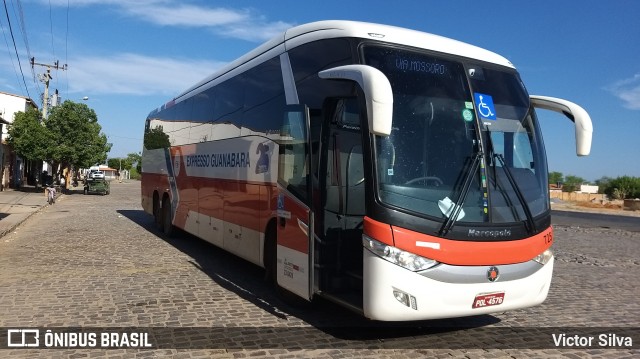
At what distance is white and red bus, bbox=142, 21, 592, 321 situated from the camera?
4.63 m

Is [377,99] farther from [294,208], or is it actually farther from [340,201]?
[294,208]

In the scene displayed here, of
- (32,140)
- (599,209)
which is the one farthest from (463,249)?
(599,209)

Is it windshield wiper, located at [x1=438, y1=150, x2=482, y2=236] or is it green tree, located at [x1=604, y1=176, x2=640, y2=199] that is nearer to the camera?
windshield wiper, located at [x1=438, y1=150, x2=482, y2=236]

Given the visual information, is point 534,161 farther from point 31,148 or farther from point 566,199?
point 566,199

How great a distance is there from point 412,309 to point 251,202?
3.70m

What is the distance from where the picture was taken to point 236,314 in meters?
6.07

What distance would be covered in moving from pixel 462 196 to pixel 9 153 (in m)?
43.8

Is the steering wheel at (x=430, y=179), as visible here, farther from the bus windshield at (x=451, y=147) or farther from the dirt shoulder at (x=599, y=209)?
the dirt shoulder at (x=599, y=209)

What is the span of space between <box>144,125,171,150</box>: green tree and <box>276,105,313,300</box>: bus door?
24.5 ft

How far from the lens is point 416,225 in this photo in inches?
183

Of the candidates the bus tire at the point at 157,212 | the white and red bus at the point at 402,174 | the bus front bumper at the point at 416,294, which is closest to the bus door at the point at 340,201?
the white and red bus at the point at 402,174

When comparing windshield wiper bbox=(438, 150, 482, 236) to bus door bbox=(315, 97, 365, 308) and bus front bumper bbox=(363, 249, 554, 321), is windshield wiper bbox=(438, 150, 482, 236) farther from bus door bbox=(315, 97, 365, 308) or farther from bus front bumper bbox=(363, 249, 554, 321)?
bus door bbox=(315, 97, 365, 308)

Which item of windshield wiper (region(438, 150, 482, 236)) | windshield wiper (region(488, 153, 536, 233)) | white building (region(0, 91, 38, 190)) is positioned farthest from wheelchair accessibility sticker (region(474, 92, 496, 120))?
white building (region(0, 91, 38, 190))

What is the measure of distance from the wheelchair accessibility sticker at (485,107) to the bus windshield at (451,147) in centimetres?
1
